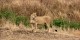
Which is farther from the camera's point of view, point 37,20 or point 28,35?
point 37,20

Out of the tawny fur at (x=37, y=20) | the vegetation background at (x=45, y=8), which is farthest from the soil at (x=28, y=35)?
the vegetation background at (x=45, y=8)

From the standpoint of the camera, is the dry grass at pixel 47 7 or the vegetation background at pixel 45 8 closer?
the vegetation background at pixel 45 8

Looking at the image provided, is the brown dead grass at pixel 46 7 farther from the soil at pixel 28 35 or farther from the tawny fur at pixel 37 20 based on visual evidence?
the soil at pixel 28 35

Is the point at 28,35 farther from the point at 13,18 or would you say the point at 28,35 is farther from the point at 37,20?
the point at 13,18

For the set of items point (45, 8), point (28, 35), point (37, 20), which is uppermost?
point (45, 8)

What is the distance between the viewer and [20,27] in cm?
1502

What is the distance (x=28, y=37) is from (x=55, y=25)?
4186 mm

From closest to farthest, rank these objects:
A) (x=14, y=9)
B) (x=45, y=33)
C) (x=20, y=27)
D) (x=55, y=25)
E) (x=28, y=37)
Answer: (x=28, y=37) → (x=45, y=33) → (x=20, y=27) → (x=55, y=25) → (x=14, y=9)

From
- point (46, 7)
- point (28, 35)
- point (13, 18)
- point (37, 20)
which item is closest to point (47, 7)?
point (46, 7)

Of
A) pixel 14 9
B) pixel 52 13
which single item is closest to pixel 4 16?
pixel 14 9

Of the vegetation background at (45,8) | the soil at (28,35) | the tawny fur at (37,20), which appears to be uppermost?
the vegetation background at (45,8)

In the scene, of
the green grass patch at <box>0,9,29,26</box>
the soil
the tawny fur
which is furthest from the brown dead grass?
the soil

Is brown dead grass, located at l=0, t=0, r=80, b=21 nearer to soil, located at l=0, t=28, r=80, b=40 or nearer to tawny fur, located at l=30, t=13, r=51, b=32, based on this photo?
tawny fur, located at l=30, t=13, r=51, b=32

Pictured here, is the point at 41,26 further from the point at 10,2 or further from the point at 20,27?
the point at 10,2
